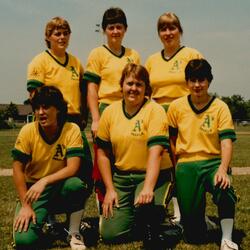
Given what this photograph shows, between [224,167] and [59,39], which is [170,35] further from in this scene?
[224,167]

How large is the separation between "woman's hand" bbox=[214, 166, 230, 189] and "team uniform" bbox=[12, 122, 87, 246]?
150 centimetres

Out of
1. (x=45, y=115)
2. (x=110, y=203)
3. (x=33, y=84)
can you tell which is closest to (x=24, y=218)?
(x=110, y=203)

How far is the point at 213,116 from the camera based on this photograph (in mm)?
5180

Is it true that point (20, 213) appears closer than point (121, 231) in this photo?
Yes

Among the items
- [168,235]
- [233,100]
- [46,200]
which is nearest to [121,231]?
[168,235]

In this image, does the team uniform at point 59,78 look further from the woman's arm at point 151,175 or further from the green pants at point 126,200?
the woman's arm at point 151,175

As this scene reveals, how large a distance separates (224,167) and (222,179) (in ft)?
0.47

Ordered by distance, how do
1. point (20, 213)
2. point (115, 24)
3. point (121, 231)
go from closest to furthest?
1. point (20, 213)
2. point (121, 231)
3. point (115, 24)

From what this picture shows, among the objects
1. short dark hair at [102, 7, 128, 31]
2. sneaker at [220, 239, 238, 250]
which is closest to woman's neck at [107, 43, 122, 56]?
short dark hair at [102, 7, 128, 31]

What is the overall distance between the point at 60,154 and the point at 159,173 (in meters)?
1.16

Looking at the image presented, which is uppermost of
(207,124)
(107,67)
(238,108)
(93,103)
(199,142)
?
(107,67)

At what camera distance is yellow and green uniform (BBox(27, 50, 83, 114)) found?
5750 mm

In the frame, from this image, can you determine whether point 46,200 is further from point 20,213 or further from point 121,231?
point 121,231

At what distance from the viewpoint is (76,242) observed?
5090mm
